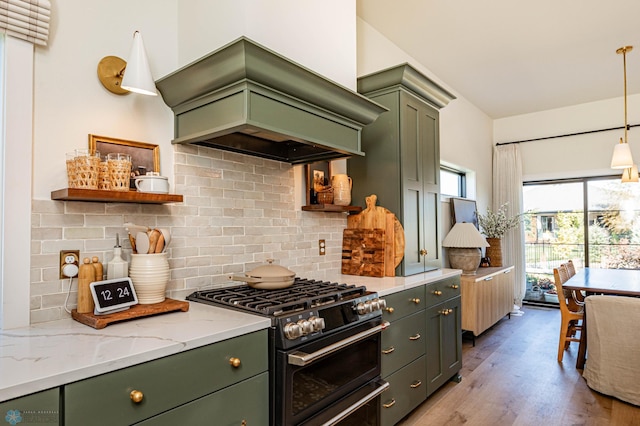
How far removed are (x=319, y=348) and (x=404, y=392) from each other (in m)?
1.10

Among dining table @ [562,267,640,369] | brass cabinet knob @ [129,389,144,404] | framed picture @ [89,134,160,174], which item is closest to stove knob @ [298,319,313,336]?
brass cabinet knob @ [129,389,144,404]

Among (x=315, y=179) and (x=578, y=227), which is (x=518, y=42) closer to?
(x=315, y=179)

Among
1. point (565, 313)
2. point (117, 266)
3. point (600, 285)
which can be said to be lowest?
point (565, 313)

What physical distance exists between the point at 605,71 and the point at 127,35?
497cm

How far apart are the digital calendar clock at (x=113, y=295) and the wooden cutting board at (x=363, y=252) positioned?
1.64 m

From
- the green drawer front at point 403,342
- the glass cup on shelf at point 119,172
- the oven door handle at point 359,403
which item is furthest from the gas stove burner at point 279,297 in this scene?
the glass cup on shelf at point 119,172

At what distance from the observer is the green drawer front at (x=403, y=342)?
2.23 m

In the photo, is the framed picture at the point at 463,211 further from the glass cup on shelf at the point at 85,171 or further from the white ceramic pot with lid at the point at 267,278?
the glass cup on shelf at the point at 85,171

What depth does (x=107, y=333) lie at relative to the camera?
132 cm

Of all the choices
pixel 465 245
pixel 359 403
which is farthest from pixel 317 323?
pixel 465 245

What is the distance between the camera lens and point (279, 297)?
70.9 inches

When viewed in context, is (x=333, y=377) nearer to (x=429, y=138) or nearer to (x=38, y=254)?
A: (x=38, y=254)

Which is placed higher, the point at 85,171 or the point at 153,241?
the point at 85,171

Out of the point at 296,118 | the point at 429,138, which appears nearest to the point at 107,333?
the point at 296,118
